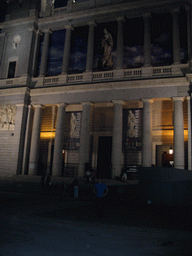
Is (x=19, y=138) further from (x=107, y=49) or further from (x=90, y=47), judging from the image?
(x=107, y=49)

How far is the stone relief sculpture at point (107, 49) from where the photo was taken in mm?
25969

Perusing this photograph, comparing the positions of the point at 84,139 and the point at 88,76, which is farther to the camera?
the point at 88,76

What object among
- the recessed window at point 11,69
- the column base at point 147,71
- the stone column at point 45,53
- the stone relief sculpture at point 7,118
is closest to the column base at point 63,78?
the stone column at point 45,53

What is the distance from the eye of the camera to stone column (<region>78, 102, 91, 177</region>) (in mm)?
23500

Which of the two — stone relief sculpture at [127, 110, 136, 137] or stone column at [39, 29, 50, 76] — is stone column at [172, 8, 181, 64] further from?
stone column at [39, 29, 50, 76]

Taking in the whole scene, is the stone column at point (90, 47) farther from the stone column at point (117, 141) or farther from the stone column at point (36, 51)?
the stone column at point (36, 51)

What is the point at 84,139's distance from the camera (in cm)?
2391

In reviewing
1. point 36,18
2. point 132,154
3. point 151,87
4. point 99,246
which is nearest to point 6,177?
point 132,154

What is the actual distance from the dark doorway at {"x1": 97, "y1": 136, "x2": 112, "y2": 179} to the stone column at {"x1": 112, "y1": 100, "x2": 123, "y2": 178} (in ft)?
7.44

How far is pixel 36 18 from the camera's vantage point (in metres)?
29.7

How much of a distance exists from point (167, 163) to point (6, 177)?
1669 centimetres

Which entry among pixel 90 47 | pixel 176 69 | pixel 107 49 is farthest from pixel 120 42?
pixel 176 69

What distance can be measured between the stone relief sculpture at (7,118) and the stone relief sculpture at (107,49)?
11360 mm

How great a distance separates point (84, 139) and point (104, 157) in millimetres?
3721
